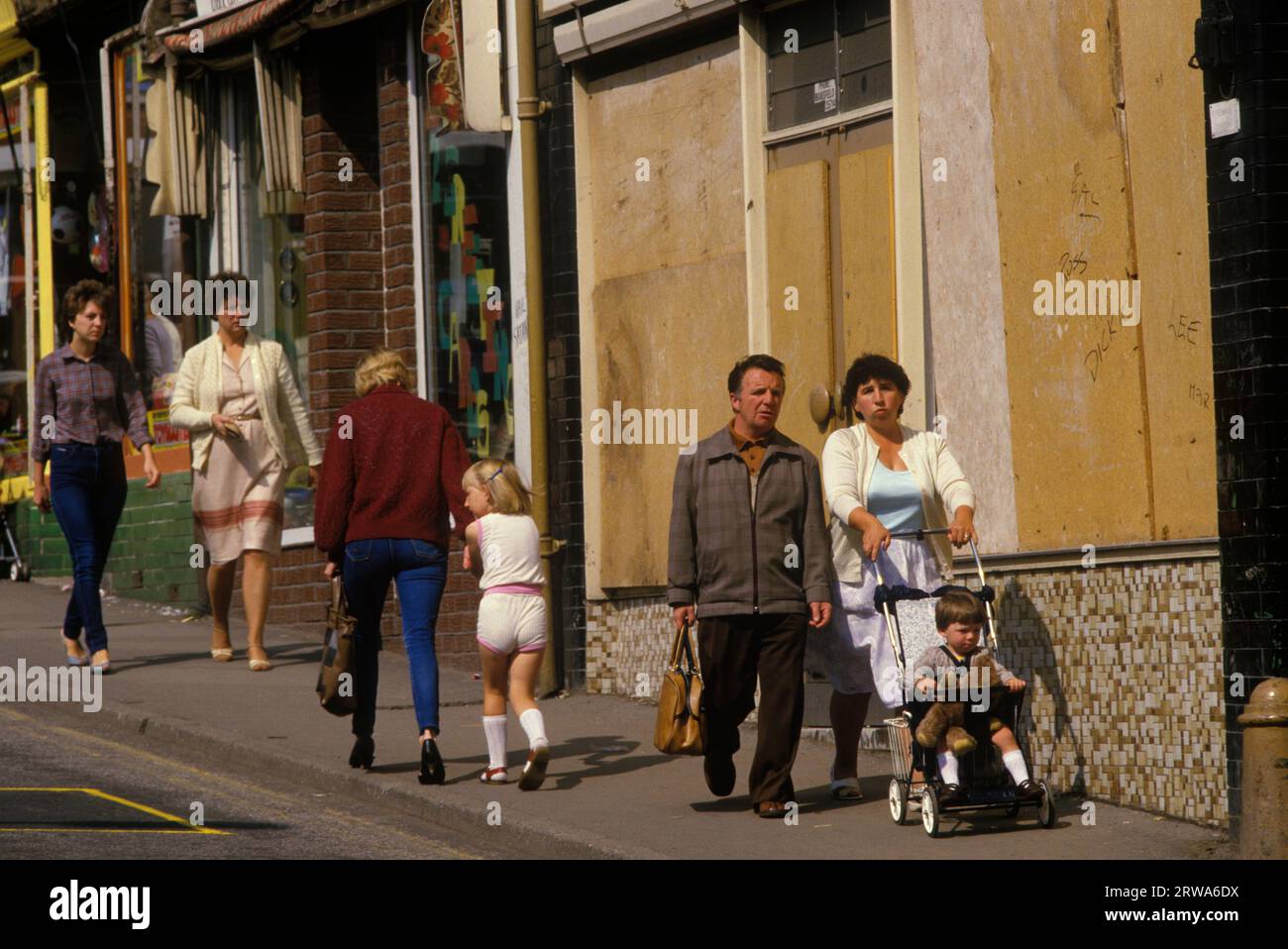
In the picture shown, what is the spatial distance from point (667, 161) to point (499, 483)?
3.47 m

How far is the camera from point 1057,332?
10.2 meters

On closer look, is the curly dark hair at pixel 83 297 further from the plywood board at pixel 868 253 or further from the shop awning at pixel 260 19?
the plywood board at pixel 868 253

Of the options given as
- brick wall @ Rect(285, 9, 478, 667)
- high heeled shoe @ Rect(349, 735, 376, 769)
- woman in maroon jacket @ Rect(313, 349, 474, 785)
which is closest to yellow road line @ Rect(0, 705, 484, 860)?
high heeled shoe @ Rect(349, 735, 376, 769)

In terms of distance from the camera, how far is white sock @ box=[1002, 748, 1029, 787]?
29.9 ft

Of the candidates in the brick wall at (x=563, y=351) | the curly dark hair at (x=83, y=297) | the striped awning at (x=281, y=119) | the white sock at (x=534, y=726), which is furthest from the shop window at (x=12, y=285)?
the white sock at (x=534, y=726)

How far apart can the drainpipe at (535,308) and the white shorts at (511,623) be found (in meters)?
3.41

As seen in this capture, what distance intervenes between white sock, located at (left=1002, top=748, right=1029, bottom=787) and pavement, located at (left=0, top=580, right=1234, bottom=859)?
228mm

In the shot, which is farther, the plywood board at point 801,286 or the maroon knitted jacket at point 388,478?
the plywood board at point 801,286

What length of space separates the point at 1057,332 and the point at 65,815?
15.4 feet

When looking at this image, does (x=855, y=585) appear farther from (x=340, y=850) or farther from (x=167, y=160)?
(x=167, y=160)

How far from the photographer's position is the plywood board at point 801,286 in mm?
12016

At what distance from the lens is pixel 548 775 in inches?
423
